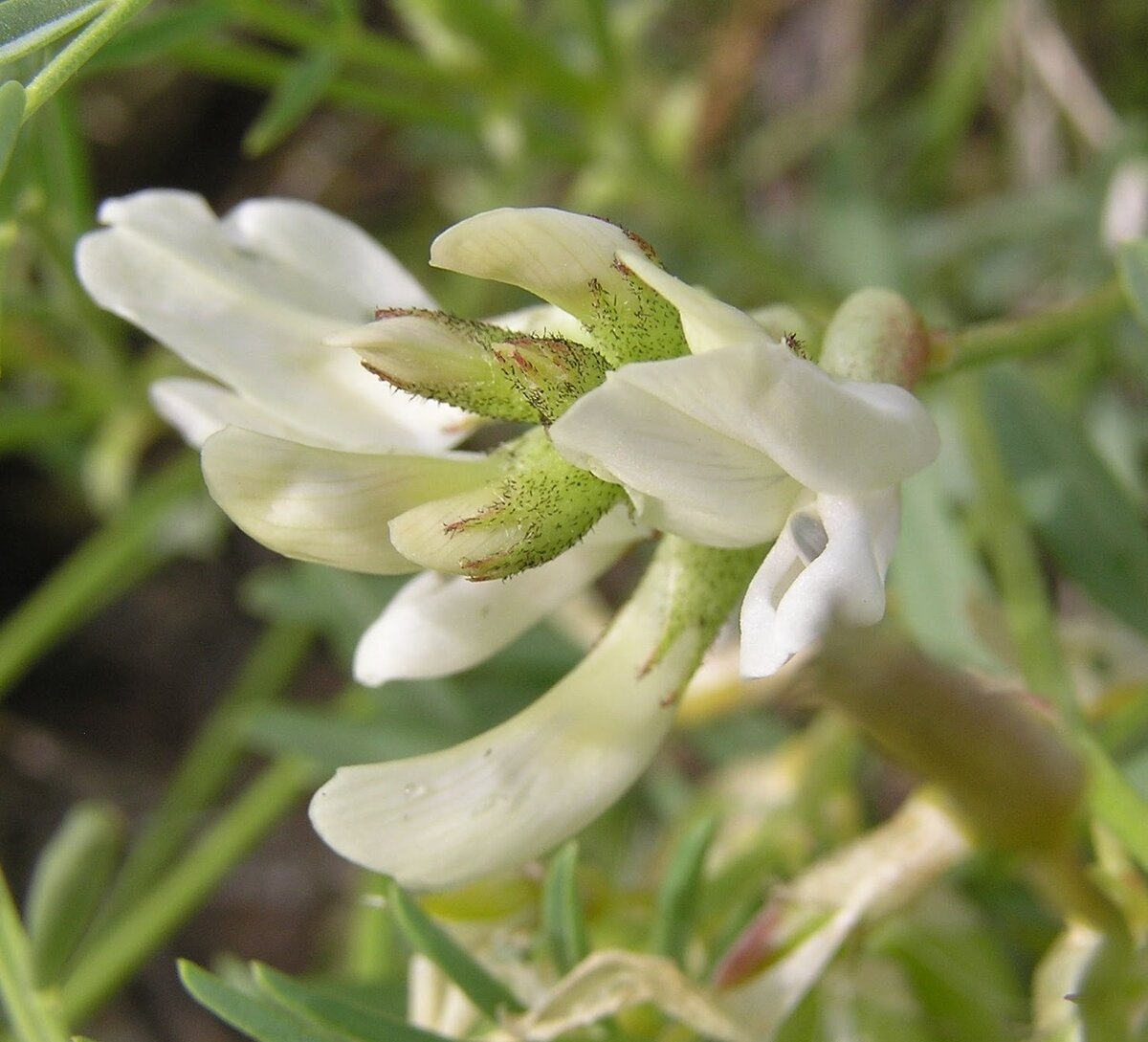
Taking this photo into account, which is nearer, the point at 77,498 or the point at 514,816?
the point at 514,816

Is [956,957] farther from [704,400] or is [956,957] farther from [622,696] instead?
[704,400]

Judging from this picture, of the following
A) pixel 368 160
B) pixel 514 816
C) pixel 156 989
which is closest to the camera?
pixel 514 816

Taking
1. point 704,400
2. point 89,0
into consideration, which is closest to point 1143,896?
point 704,400

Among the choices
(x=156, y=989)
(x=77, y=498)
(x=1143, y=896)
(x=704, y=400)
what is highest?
(x=704, y=400)

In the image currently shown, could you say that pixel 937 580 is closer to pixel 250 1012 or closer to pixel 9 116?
pixel 250 1012

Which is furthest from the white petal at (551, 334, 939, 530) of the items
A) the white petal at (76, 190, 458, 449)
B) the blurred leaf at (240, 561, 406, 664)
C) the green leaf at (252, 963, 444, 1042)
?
the blurred leaf at (240, 561, 406, 664)

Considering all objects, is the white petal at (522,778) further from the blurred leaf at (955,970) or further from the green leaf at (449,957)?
the blurred leaf at (955,970)

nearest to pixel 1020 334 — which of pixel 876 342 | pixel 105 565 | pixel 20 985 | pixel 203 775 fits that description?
pixel 876 342
